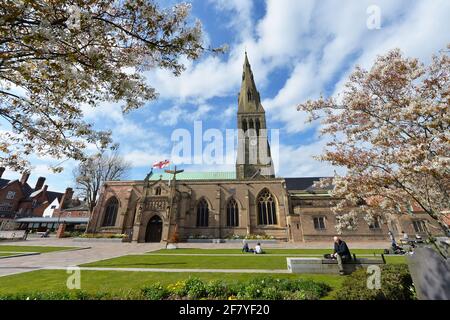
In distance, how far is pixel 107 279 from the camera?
8.06m

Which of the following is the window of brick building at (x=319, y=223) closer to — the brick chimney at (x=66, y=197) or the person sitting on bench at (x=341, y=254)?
the person sitting on bench at (x=341, y=254)

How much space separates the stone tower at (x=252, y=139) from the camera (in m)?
41.6

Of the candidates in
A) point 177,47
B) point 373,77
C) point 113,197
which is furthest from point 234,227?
point 177,47

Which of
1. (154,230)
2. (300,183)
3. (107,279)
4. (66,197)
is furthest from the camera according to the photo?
(66,197)

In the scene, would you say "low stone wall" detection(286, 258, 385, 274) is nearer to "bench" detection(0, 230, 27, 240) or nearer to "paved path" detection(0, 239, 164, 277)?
"paved path" detection(0, 239, 164, 277)

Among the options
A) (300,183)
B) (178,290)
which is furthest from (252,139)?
(178,290)

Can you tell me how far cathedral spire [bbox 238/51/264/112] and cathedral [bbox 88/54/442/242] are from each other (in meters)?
20.4

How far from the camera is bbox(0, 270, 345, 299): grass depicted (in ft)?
22.3

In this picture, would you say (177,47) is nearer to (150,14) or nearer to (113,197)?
(150,14)

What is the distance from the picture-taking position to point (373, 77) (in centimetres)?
751

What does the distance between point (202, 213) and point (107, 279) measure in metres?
26.9

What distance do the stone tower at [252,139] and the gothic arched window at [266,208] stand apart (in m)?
4.87

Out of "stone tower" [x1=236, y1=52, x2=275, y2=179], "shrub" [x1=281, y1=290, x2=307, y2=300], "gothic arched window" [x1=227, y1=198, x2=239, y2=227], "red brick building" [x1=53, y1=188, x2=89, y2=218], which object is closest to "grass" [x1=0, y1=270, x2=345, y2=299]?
"shrub" [x1=281, y1=290, x2=307, y2=300]

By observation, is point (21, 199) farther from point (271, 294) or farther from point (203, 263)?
point (271, 294)
